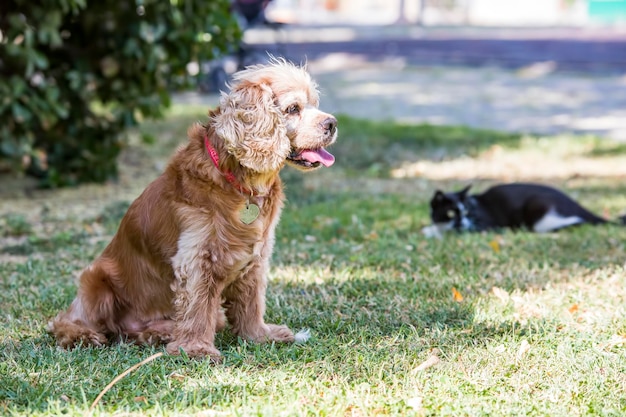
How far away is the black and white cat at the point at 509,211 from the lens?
6980 mm

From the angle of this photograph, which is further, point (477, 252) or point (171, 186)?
point (477, 252)

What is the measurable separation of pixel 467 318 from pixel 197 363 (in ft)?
5.28

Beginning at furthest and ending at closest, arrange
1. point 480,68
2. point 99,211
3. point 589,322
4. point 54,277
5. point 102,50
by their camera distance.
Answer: point 480,68 → point 102,50 → point 99,211 → point 54,277 → point 589,322

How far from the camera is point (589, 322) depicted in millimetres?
4441

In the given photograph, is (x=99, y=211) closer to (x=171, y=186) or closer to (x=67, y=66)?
(x=67, y=66)

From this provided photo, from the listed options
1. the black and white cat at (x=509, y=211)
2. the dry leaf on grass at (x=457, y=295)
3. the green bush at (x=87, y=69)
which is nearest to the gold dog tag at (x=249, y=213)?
the dry leaf on grass at (x=457, y=295)

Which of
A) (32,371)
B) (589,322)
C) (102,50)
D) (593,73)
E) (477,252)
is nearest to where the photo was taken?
(32,371)

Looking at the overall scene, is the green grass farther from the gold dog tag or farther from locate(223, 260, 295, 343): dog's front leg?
the gold dog tag

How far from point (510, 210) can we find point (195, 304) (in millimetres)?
4079

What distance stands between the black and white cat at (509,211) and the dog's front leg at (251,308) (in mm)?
2765

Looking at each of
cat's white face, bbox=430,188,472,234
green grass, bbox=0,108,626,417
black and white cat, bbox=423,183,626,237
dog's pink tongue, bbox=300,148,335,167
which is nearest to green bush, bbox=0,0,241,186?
green grass, bbox=0,108,626,417

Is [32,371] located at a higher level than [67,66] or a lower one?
lower

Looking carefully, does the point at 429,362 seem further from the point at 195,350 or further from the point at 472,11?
the point at 472,11

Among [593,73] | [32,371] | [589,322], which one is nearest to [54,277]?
[32,371]
